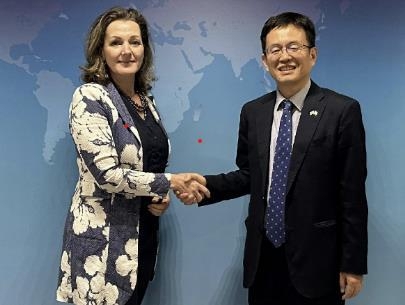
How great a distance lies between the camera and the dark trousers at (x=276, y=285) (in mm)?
1755

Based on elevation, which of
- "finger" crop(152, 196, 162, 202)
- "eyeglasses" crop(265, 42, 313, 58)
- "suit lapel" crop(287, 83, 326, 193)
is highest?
"eyeglasses" crop(265, 42, 313, 58)

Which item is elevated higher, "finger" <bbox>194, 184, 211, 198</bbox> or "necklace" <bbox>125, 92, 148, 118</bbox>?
"necklace" <bbox>125, 92, 148, 118</bbox>

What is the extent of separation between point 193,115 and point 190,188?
415 millimetres

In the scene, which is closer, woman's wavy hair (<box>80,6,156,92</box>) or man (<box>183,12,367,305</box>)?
man (<box>183,12,367,305</box>)

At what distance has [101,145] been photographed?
171cm

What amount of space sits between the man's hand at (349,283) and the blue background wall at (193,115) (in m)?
0.56

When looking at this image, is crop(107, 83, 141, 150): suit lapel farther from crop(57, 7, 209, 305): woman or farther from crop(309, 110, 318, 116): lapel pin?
crop(309, 110, 318, 116): lapel pin

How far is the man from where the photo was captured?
1683 mm

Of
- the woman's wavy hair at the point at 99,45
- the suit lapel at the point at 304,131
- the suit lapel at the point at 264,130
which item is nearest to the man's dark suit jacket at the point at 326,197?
the suit lapel at the point at 304,131

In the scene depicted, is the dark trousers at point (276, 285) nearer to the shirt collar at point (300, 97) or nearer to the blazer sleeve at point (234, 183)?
the blazer sleeve at point (234, 183)

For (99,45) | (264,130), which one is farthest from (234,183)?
(99,45)

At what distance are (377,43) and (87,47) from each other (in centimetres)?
122

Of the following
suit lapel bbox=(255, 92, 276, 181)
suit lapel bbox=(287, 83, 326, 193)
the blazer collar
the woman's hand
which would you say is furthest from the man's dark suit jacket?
the blazer collar

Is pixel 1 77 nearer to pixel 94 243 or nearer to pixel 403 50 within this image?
pixel 94 243
